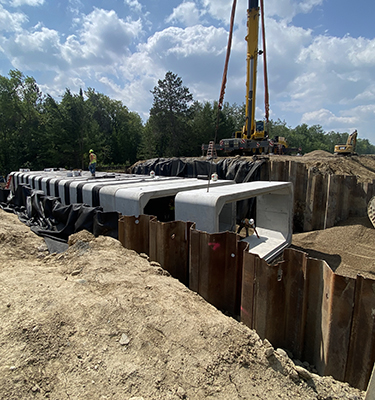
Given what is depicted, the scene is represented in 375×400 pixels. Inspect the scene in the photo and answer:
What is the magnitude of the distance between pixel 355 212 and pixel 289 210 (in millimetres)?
4179

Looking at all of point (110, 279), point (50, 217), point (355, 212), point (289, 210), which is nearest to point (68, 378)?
point (110, 279)

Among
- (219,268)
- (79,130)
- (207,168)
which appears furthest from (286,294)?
(79,130)

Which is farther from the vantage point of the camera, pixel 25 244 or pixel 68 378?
pixel 25 244

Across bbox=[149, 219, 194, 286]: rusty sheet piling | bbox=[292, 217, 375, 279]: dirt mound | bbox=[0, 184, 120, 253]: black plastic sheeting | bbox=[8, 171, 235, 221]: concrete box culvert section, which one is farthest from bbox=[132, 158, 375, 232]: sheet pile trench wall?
bbox=[0, 184, 120, 253]: black plastic sheeting

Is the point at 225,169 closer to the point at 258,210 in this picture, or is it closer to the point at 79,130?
the point at 258,210

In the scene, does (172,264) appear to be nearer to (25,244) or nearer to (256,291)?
(256,291)

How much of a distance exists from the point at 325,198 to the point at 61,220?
29.4ft

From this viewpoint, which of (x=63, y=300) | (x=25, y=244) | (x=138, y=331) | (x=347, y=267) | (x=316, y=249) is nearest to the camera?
(x=138, y=331)

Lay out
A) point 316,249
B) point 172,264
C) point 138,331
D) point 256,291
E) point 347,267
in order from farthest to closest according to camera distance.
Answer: point 316,249, point 347,267, point 172,264, point 256,291, point 138,331

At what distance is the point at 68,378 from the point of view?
6.08 feet

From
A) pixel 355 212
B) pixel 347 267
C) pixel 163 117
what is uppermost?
pixel 163 117

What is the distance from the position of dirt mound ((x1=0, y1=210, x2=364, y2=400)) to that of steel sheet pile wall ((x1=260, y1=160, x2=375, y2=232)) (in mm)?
7654

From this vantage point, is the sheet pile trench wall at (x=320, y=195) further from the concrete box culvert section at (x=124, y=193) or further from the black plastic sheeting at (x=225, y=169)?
the concrete box culvert section at (x=124, y=193)

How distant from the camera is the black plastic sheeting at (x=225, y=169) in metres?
10.8
